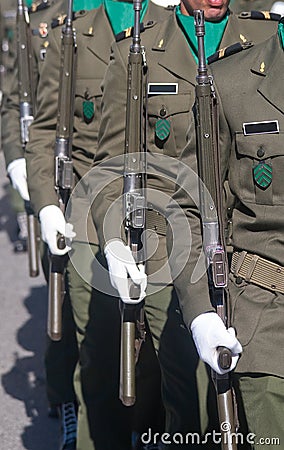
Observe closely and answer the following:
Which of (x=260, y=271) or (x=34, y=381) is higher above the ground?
(x=260, y=271)

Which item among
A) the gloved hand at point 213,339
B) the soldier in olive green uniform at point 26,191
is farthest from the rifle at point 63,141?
the gloved hand at point 213,339

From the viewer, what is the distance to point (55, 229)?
4977mm

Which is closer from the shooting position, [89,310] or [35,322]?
[89,310]

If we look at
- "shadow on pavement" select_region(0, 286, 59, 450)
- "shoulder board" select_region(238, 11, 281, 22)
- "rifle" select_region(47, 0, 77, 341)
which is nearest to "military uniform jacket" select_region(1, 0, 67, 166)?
"rifle" select_region(47, 0, 77, 341)

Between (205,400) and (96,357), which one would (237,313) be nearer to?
(205,400)

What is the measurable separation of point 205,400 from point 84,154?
140cm

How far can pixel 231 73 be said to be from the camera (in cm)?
356

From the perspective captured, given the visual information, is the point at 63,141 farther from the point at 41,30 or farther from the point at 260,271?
the point at 260,271

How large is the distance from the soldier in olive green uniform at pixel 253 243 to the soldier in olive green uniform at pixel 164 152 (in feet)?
2.16

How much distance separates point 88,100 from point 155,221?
929 mm

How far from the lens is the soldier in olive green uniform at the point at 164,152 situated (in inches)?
166

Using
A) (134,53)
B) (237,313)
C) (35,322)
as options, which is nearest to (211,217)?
(237,313)

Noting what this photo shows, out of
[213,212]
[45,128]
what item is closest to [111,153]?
[45,128]

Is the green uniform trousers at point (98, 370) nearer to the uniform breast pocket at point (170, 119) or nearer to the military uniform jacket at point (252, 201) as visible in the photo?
the uniform breast pocket at point (170, 119)
